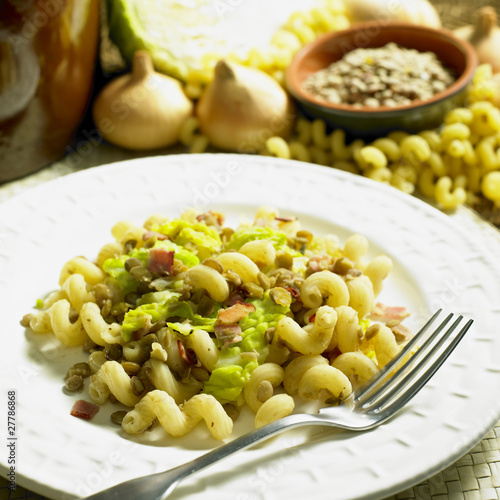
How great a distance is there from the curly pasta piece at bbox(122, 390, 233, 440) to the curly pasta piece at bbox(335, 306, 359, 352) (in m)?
0.35

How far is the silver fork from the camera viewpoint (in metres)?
1.13

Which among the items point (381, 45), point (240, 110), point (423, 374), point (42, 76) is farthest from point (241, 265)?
point (381, 45)

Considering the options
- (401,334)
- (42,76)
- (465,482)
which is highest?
(42,76)

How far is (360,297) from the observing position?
1.62 meters

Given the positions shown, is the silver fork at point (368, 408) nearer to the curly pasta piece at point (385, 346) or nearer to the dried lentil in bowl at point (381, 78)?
the curly pasta piece at point (385, 346)

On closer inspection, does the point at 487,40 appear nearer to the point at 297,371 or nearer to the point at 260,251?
the point at 260,251

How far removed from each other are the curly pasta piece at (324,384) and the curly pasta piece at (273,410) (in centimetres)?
7

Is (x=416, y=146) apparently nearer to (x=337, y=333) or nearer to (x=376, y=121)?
(x=376, y=121)

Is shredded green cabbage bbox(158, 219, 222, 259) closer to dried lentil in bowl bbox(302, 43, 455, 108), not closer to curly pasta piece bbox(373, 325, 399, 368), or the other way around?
curly pasta piece bbox(373, 325, 399, 368)

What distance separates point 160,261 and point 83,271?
9.4 inches

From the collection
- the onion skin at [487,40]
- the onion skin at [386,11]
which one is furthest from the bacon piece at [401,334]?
the onion skin at [386,11]

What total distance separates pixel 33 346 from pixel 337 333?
76 centimetres

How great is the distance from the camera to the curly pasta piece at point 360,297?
1.62 metres

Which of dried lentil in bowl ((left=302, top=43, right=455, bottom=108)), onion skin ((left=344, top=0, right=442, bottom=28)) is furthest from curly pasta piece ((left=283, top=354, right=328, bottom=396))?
onion skin ((left=344, top=0, right=442, bottom=28))
